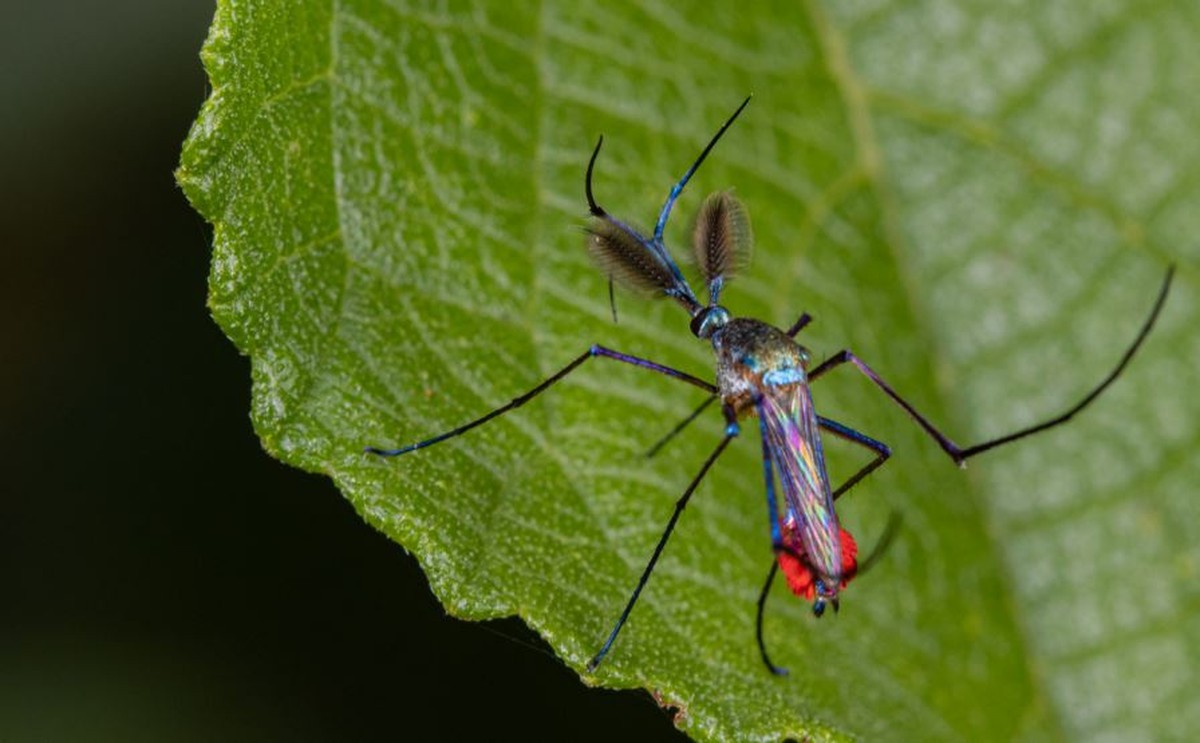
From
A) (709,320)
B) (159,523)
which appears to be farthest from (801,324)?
(159,523)

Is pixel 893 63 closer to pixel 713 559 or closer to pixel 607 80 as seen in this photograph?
pixel 607 80

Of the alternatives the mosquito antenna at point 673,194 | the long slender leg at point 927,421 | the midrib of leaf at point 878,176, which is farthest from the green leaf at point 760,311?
the long slender leg at point 927,421

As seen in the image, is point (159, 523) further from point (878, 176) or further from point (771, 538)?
point (878, 176)

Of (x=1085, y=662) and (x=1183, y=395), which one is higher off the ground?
(x=1183, y=395)

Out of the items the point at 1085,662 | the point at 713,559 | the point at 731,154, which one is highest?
the point at 731,154

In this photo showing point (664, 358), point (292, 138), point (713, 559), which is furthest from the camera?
point (664, 358)

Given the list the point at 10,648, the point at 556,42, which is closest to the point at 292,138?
the point at 556,42

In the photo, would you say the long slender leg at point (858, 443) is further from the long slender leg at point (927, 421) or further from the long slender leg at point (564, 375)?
the long slender leg at point (564, 375)

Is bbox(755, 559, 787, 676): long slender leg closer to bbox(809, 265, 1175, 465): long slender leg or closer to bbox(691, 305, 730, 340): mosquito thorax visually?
bbox(809, 265, 1175, 465): long slender leg
